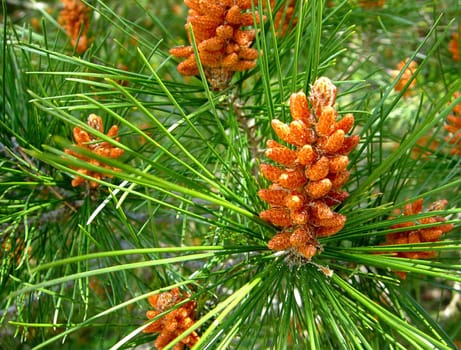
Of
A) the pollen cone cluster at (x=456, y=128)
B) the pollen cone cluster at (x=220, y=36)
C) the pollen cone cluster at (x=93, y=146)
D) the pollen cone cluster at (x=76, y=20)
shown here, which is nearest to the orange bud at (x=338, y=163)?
the pollen cone cluster at (x=220, y=36)

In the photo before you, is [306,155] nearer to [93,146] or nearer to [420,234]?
[420,234]

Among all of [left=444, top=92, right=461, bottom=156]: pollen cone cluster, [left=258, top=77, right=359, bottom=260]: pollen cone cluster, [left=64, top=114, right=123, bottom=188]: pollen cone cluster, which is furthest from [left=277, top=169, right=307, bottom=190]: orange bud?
[left=444, top=92, right=461, bottom=156]: pollen cone cluster

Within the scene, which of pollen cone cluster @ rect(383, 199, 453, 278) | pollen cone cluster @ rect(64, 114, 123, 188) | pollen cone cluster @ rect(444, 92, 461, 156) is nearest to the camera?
pollen cone cluster @ rect(383, 199, 453, 278)

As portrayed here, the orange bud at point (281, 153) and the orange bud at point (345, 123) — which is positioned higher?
the orange bud at point (345, 123)

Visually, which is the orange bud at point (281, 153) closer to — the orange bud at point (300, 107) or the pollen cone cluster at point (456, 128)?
the orange bud at point (300, 107)

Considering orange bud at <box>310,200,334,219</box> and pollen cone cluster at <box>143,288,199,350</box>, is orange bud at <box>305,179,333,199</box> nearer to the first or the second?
orange bud at <box>310,200,334,219</box>

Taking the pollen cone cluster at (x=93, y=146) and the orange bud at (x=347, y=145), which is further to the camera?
the pollen cone cluster at (x=93, y=146)
